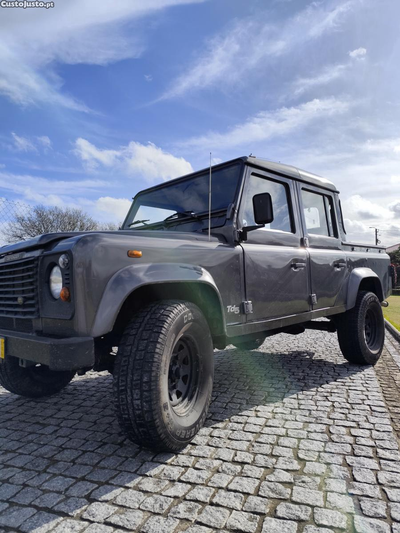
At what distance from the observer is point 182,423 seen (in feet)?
7.77

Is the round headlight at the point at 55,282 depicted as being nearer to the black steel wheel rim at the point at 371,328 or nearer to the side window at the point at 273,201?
the side window at the point at 273,201

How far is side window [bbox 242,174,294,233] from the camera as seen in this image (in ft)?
10.5

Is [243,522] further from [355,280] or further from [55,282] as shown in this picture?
[355,280]

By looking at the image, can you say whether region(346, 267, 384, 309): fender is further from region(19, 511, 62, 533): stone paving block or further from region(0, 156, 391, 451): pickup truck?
region(19, 511, 62, 533): stone paving block

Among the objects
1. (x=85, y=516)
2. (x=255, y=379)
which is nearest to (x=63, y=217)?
(x=255, y=379)

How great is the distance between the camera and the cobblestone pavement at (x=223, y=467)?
5.70 ft

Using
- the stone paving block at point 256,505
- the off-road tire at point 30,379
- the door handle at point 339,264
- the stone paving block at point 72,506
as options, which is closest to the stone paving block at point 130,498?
the stone paving block at point 72,506

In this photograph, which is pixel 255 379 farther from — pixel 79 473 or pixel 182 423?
pixel 79 473

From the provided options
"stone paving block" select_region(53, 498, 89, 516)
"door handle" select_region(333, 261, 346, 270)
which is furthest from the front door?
"stone paving block" select_region(53, 498, 89, 516)

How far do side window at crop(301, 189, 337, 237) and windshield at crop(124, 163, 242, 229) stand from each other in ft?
3.80

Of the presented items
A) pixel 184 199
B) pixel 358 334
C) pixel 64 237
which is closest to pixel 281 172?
pixel 184 199

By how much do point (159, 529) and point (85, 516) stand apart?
15.3 inches

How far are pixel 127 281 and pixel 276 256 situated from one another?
1643 mm

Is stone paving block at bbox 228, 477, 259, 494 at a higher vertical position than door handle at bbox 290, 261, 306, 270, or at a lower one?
lower
